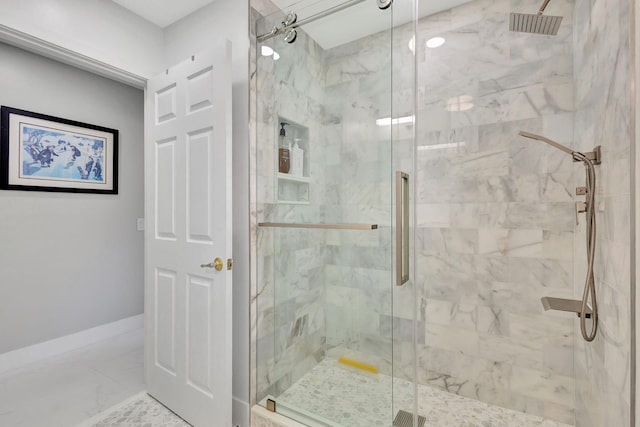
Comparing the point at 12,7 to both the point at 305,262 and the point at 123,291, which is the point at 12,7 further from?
the point at 123,291

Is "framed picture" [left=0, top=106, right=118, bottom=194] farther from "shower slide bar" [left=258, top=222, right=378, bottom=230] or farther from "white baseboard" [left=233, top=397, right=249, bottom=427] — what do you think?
"white baseboard" [left=233, top=397, right=249, bottom=427]

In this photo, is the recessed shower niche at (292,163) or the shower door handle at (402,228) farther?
the recessed shower niche at (292,163)

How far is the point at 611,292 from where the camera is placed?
1.07 metres

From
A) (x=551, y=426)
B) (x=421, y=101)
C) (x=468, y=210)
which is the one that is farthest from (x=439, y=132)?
(x=551, y=426)

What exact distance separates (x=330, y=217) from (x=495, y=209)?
1.05m

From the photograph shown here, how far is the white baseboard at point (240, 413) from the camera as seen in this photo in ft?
5.35

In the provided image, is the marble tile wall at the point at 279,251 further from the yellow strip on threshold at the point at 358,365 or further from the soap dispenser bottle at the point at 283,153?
the yellow strip on threshold at the point at 358,365

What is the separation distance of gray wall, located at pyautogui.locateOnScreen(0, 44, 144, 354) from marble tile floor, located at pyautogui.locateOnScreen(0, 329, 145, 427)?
31cm

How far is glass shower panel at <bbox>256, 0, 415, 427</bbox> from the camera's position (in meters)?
1.37

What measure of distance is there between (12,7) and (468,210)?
269cm

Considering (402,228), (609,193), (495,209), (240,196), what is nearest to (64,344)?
(240,196)

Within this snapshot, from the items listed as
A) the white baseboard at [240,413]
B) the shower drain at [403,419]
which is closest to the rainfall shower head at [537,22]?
the shower drain at [403,419]

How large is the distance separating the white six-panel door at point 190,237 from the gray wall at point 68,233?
49.1 inches

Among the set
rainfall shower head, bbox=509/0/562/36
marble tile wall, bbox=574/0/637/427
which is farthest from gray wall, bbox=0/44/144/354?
marble tile wall, bbox=574/0/637/427
